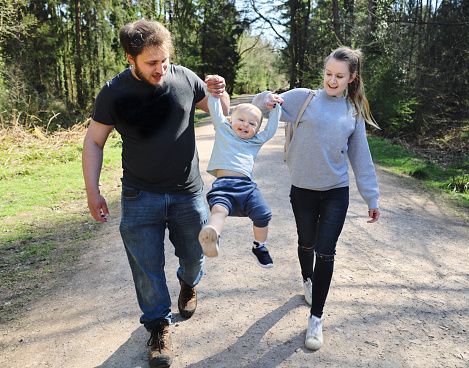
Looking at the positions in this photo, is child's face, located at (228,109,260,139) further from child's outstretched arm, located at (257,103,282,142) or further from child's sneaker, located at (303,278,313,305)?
child's sneaker, located at (303,278,313,305)

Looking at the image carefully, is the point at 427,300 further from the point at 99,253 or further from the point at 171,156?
the point at 99,253

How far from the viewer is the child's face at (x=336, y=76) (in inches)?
106

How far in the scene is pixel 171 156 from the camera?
2594mm

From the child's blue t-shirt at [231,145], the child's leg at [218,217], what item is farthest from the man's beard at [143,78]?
the child's leg at [218,217]

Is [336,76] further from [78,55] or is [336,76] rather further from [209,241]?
[78,55]

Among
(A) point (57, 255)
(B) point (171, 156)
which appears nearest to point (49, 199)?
(A) point (57, 255)

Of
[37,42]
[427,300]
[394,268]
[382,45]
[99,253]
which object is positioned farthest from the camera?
[37,42]

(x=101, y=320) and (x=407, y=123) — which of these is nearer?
(x=101, y=320)

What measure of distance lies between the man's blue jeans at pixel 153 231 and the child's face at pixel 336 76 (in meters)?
1.28

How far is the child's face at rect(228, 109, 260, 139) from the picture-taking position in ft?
8.92

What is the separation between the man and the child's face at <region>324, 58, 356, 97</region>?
787 millimetres

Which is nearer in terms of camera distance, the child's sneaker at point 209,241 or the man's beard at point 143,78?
the child's sneaker at point 209,241

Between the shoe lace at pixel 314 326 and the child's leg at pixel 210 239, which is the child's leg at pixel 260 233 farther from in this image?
the shoe lace at pixel 314 326

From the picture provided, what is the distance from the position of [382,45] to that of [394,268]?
1510 centimetres
